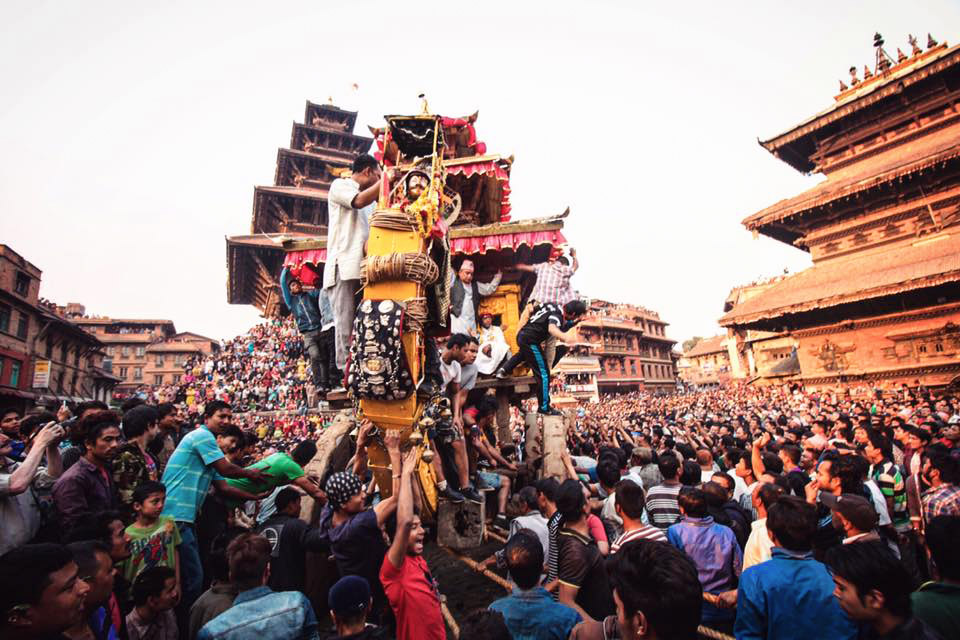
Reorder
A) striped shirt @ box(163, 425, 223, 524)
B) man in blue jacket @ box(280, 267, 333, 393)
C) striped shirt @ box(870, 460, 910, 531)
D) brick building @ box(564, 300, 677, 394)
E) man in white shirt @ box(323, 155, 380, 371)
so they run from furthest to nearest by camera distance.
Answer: brick building @ box(564, 300, 677, 394), man in blue jacket @ box(280, 267, 333, 393), striped shirt @ box(870, 460, 910, 531), man in white shirt @ box(323, 155, 380, 371), striped shirt @ box(163, 425, 223, 524)

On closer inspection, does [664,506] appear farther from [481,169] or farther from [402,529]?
[481,169]

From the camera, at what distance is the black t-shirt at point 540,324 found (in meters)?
7.20

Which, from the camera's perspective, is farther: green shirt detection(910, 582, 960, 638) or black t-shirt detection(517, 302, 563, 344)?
black t-shirt detection(517, 302, 563, 344)

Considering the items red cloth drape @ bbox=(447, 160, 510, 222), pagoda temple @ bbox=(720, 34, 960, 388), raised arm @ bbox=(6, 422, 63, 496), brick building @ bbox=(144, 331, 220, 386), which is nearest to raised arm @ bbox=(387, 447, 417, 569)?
raised arm @ bbox=(6, 422, 63, 496)

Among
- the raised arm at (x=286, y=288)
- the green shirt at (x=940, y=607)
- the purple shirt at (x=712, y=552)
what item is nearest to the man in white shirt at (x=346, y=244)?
the raised arm at (x=286, y=288)

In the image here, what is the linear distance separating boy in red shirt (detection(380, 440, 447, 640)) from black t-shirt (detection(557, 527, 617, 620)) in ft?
3.00

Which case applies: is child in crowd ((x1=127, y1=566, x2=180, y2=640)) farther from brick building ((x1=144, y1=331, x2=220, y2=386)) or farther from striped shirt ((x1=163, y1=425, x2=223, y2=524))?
brick building ((x1=144, y1=331, x2=220, y2=386))

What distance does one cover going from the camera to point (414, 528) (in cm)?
296

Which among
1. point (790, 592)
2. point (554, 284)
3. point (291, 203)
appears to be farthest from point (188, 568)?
point (291, 203)

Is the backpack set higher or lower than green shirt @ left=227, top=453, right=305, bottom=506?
higher

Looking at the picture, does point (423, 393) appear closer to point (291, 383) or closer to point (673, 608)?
point (673, 608)

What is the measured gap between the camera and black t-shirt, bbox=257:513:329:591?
3883 mm

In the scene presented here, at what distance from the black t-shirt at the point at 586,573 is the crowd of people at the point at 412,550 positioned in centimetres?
1

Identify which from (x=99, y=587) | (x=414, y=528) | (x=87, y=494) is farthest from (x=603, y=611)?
(x=87, y=494)
